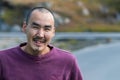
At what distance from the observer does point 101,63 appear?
4656mm

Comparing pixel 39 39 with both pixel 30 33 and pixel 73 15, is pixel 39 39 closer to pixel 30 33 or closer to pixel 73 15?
pixel 30 33

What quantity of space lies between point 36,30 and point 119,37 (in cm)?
432

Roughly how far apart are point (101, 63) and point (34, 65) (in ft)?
5.84

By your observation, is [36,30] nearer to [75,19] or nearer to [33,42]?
[33,42]

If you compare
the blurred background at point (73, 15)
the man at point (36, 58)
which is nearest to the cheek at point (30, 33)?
the man at point (36, 58)

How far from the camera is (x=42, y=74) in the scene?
2.94m

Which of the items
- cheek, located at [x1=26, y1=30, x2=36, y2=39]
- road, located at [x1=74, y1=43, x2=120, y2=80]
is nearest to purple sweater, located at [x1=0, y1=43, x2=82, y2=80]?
cheek, located at [x1=26, y1=30, x2=36, y2=39]

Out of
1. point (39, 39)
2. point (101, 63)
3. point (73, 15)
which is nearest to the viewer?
point (39, 39)

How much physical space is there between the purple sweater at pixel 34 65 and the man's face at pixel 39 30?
0.23 ft

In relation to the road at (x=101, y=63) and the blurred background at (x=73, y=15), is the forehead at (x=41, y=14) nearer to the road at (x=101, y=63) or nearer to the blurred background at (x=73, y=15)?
the road at (x=101, y=63)

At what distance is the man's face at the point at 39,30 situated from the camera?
2.92 meters

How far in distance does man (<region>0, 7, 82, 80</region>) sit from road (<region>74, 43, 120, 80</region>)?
4.08 ft

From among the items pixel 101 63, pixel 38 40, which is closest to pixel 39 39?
pixel 38 40

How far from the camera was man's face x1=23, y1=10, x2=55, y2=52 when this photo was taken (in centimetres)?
292
